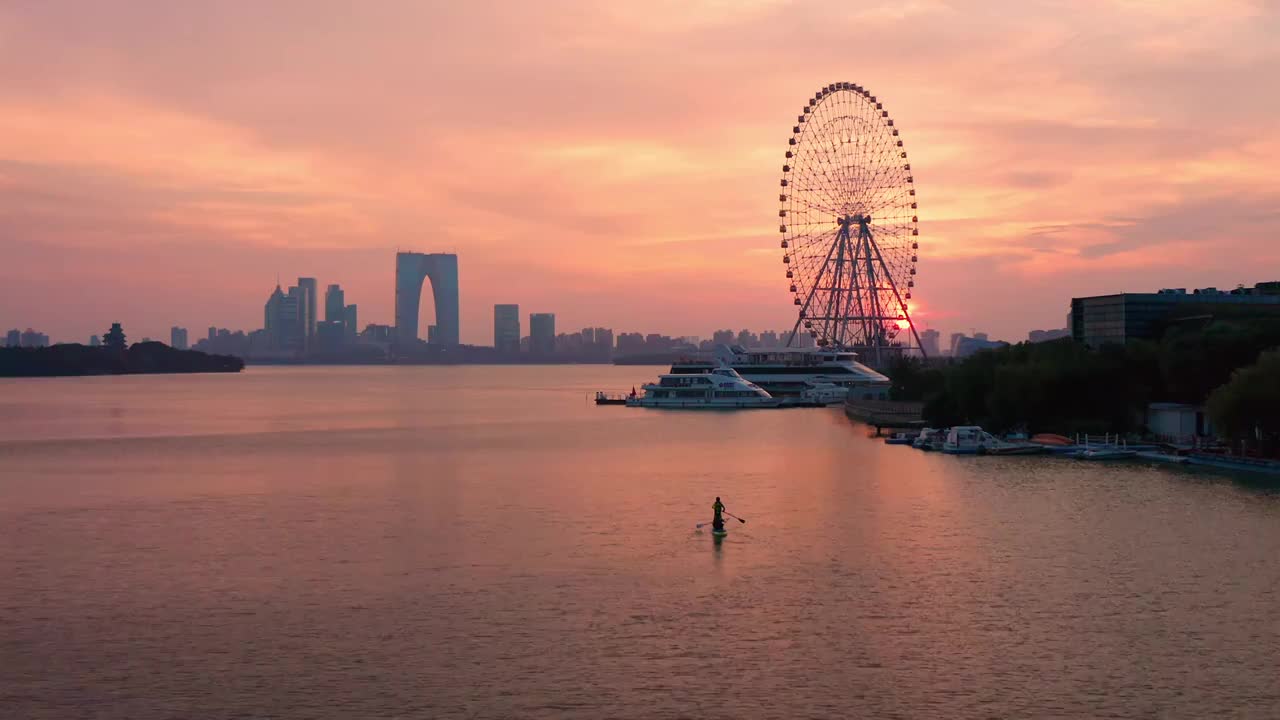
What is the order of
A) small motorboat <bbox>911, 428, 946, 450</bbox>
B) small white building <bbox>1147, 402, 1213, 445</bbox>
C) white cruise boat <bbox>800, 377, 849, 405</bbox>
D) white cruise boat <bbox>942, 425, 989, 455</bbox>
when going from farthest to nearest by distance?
white cruise boat <bbox>800, 377, 849, 405</bbox>, small motorboat <bbox>911, 428, 946, 450</bbox>, white cruise boat <bbox>942, 425, 989, 455</bbox>, small white building <bbox>1147, 402, 1213, 445</bbox>

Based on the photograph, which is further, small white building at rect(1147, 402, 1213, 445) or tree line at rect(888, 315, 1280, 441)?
tree line at rect(888, 315, 1280, 441)

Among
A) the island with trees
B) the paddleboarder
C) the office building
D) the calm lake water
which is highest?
the office building

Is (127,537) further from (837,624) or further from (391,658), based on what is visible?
(837,624)

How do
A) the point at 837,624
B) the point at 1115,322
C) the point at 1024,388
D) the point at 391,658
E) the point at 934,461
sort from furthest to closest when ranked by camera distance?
1. the point at 1115,322
2. the point at 1024,388
3. the point at 934,461
4. the point at 837,624
5. the point at 391,658

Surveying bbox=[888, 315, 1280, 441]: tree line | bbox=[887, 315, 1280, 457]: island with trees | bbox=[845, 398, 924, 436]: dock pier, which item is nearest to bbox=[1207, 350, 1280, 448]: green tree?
bbox=[887, 315, 1280, 457]: island with trees

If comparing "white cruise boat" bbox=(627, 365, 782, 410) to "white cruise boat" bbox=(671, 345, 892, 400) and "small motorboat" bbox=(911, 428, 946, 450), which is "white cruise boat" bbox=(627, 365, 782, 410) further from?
"small motorboat" bbox=(911, 428, 946, 450)

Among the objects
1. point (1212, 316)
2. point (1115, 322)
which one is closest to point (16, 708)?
point (1212, 316)

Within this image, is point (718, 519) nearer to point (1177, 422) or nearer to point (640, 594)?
point (640, 594)
